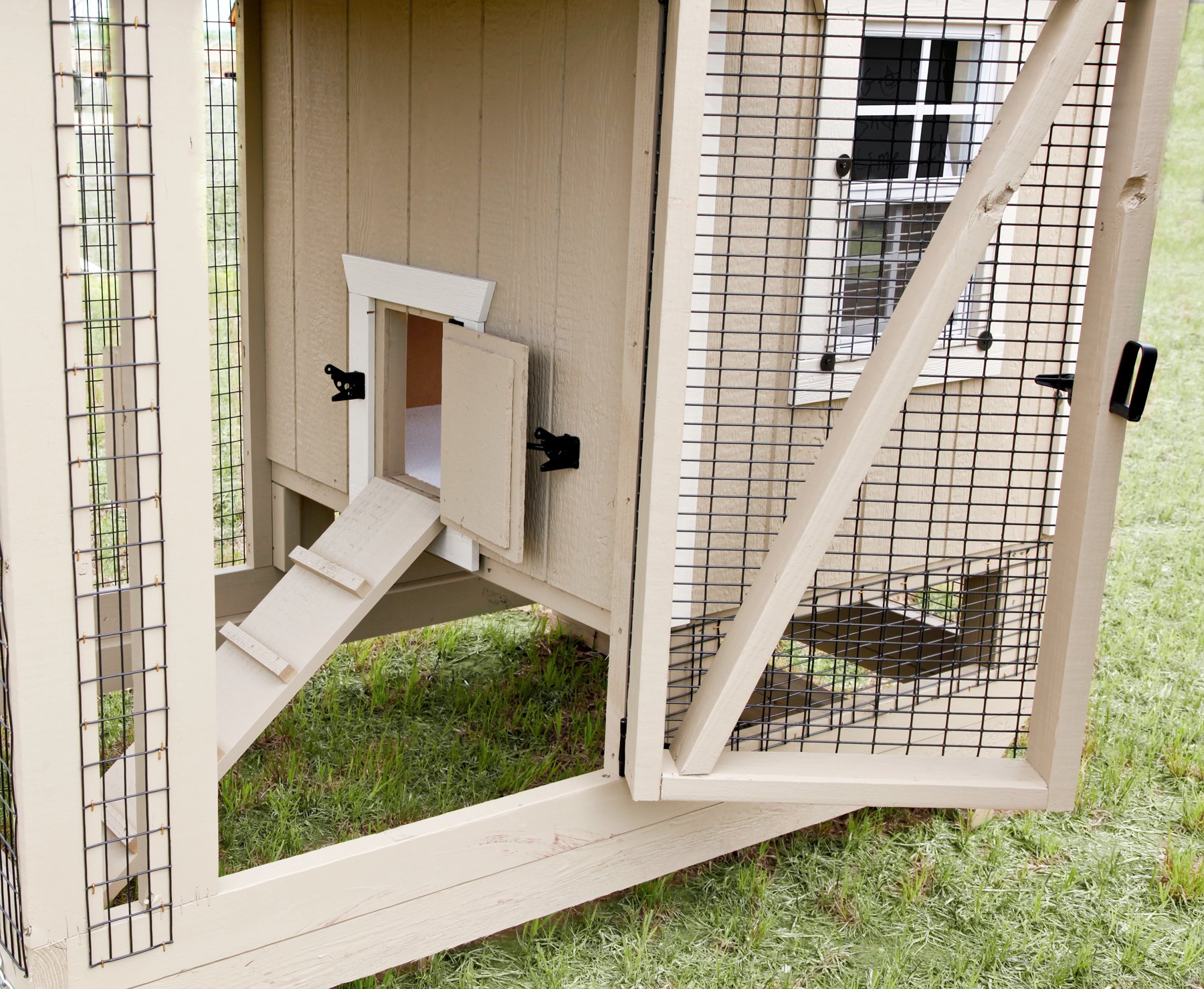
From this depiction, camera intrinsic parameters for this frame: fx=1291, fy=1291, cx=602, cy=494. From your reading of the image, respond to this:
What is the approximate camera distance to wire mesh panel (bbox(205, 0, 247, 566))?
13.5 ft

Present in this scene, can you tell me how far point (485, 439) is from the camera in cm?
302

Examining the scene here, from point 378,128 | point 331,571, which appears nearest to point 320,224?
point 378,128

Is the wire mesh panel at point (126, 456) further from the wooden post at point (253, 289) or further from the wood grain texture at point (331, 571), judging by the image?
the wooden post at point (253, 289)

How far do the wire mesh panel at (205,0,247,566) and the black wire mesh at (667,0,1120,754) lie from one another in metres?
1.12

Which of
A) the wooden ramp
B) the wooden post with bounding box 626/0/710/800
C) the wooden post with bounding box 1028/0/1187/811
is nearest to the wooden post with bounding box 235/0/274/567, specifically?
the wooden ramp

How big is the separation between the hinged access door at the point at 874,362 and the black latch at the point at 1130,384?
1.0 inches

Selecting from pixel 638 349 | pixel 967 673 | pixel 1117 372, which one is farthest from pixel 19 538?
pixel 967 673

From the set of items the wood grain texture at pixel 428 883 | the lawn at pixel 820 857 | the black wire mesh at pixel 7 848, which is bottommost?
the lawn at pixel 820 857

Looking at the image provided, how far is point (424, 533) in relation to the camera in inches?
130

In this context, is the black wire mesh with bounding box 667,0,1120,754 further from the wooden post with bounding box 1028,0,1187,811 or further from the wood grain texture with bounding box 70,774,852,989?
the wood grain texture with bounding box 70,774,852,989

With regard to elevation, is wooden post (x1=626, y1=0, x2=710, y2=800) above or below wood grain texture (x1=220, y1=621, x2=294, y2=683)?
above

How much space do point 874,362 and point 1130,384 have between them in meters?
0.49

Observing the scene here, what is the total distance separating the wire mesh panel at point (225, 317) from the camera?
411 centimetres

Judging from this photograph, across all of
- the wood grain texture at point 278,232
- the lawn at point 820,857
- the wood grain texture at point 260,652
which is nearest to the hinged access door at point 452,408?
the wood grain texture at point 278,232
